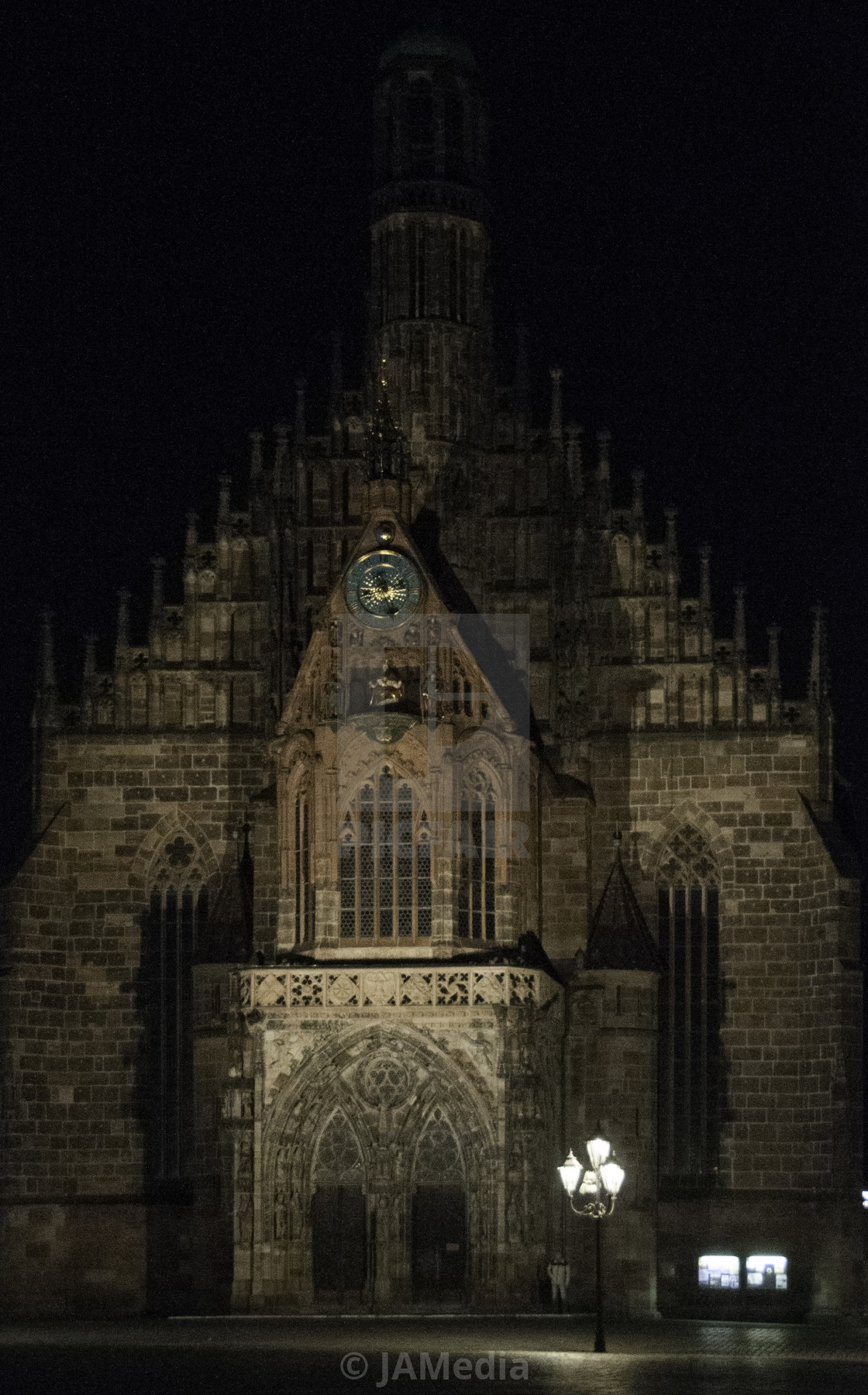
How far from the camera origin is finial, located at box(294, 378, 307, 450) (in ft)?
210

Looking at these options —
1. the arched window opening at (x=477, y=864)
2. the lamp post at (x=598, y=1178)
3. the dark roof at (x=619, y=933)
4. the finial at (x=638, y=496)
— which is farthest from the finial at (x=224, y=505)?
the lamp post at (x=598, y=1178)

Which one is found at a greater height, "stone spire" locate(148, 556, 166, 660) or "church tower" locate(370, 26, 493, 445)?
"church tower" locate(370, 26, 493, 445)

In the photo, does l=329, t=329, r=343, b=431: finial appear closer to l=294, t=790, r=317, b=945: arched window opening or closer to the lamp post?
l=294, t=790, r=317, b=945: arched window opening

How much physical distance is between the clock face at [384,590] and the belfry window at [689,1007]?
7.98 metres

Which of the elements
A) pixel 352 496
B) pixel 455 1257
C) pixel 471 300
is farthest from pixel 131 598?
pixel 455 1257

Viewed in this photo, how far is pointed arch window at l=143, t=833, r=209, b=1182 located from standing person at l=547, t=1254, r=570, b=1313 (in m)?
8.86

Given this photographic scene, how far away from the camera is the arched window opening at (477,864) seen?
58625 millimetres

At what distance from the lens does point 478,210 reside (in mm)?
64688

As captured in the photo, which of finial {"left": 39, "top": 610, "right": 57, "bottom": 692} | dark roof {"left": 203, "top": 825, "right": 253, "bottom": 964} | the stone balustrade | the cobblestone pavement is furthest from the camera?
finial {"left": 39, "top": 610, "right": 57, "bottom": 692}

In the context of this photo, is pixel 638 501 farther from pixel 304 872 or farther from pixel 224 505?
pixel 304 872

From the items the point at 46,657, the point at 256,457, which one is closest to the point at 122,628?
the point at 46,657

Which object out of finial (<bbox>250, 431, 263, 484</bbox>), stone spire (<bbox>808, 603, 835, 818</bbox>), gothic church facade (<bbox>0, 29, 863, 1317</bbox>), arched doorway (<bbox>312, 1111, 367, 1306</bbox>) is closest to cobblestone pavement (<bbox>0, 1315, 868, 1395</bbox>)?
arched doorway (<bbox>312, 1111, 367, 1306</bbox>)

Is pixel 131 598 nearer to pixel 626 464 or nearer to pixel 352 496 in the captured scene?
pixel 352 496

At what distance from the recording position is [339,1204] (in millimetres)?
57719
